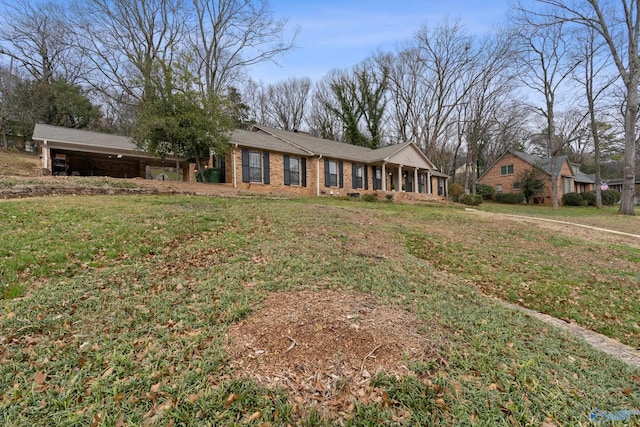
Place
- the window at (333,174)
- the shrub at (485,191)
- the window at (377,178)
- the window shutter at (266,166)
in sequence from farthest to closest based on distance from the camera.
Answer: the shrub at (485,191) < the window at (377,178) < the window at (333,174) < the window shutter at (266,166)

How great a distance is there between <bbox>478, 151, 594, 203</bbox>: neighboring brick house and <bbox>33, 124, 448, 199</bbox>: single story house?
14282 mm

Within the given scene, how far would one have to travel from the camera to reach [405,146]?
873 inches

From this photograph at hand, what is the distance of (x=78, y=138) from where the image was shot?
52.3ft

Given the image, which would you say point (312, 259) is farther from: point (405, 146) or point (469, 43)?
point (469, 43)

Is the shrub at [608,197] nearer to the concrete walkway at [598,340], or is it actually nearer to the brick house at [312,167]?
the brick house at [312,167]

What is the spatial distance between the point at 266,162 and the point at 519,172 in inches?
1069

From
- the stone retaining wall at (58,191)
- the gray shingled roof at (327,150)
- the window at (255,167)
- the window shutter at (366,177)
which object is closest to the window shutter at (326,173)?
the gray shingled roof at (327,150)

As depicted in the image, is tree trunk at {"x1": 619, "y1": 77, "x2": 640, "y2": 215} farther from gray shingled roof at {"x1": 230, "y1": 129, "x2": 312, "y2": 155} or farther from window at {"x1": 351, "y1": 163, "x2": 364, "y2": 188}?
gray shingled roof at {"x1": 230, "y1": 129, "x2": 312, "y2": 155}

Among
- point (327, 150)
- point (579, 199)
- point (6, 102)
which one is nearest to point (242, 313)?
point (327, 150)

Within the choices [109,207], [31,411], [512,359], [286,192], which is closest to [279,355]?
[31,411]

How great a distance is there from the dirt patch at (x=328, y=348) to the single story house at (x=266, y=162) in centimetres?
1295

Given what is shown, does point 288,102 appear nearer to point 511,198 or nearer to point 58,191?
point 511,198

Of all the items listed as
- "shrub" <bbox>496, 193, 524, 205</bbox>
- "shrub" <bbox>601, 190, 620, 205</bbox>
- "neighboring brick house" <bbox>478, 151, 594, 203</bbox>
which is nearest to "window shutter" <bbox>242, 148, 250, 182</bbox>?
"shrub" <bbox>496, 193, 524, 205</bbox>

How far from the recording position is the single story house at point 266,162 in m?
15.6
